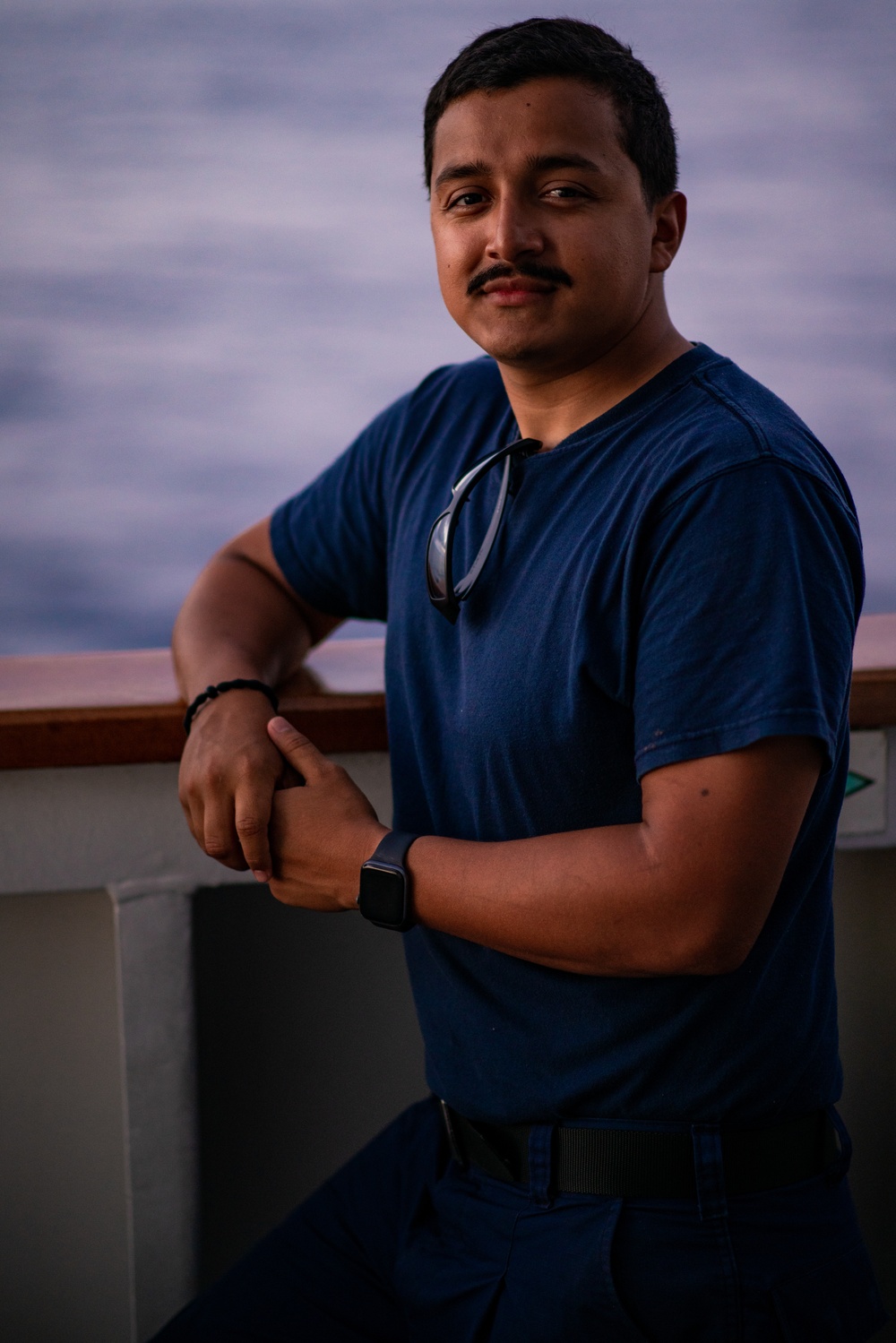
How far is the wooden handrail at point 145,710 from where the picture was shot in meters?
1.21

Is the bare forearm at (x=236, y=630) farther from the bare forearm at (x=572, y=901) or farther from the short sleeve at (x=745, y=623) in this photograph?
the short sleeve at (x=745, y=623)

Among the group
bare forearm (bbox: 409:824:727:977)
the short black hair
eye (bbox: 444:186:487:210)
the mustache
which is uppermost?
the short black hair

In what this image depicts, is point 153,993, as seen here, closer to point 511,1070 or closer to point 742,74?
point 511,1070

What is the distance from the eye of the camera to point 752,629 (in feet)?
2.71

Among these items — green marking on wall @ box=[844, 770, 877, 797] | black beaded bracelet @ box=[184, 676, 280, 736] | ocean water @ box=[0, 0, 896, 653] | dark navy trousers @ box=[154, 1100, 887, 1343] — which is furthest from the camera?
ocean water @ box=[0, 0, 896, 653]

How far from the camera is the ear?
3.51ft

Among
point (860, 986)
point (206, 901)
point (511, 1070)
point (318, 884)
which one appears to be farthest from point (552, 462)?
point (860, 986)

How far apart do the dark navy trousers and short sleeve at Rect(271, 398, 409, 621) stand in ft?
1.82

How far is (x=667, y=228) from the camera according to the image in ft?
3.58

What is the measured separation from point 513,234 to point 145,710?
55 centimetres

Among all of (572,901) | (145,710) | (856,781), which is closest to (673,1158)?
(572,901)

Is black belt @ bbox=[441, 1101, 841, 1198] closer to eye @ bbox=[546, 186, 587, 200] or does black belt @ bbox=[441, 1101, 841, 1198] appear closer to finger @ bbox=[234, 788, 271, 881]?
finger @ bbox=[234, 788, 271, 881]

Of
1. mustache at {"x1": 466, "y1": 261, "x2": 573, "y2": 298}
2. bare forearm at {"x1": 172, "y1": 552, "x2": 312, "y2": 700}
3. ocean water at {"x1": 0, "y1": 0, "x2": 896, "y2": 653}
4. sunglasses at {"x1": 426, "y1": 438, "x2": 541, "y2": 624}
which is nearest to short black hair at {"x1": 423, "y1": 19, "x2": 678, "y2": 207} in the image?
mustache at {"x1": 466, "y1": 261, "x2": 573, "y2": 298}

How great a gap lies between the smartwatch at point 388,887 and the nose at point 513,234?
461 millimetres
